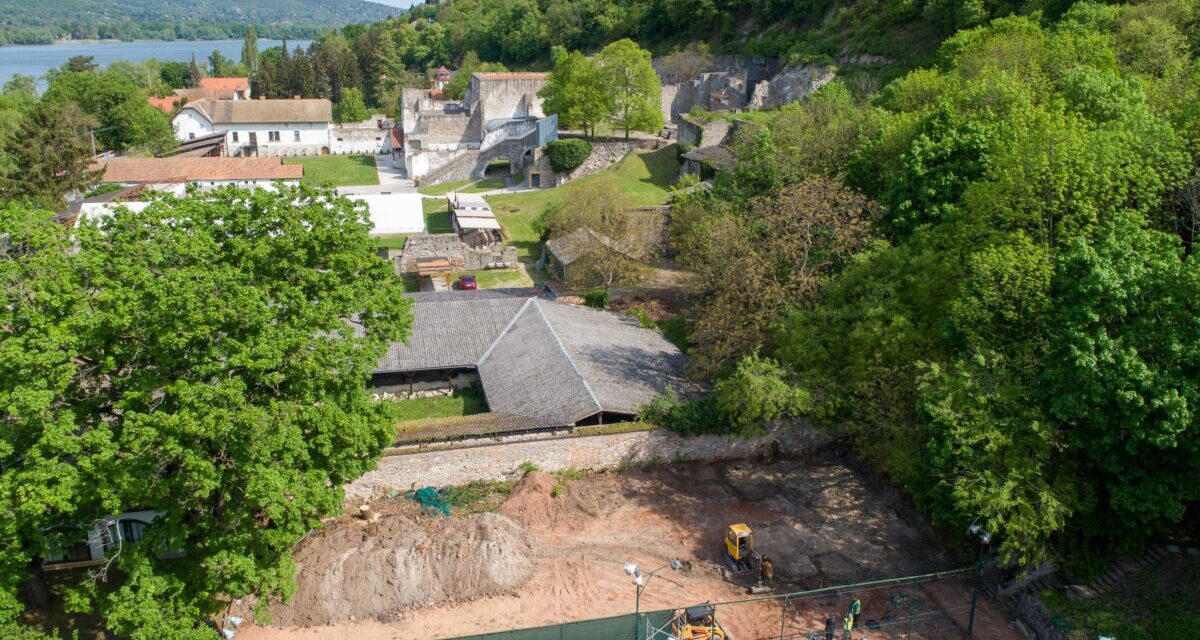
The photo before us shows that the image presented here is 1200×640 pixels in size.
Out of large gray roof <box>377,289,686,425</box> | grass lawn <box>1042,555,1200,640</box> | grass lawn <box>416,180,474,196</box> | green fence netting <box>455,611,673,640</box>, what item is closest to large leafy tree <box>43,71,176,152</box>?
grass lawn <box>416,180,474,196</box>

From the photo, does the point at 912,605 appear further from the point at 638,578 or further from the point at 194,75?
the point at 194,75

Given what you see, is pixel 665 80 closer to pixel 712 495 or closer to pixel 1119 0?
pixel 1119 0

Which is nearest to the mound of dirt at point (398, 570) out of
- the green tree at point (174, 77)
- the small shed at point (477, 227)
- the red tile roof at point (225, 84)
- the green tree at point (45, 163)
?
the small shed at point (477, 227)

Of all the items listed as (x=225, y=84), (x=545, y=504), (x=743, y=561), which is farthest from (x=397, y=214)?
(x=225, y=84)

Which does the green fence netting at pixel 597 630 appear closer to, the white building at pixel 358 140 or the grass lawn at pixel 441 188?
the grass lawn at pixel 441 188

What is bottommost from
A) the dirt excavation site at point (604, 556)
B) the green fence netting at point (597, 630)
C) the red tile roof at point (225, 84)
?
the dirt excavation site at point (604, 556)

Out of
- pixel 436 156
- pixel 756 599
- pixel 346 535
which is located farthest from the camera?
pixel 436 156

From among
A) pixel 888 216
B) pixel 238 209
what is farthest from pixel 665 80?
pixel 238 209

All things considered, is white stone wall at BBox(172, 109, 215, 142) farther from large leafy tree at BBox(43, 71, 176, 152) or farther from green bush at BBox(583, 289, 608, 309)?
green bush at BBox(583, 289, 608, 309)
